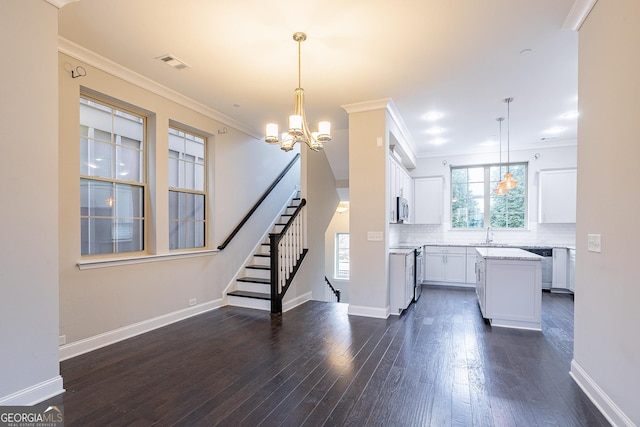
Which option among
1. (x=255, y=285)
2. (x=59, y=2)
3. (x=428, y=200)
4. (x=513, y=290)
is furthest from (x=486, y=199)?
(x=59, y=2)

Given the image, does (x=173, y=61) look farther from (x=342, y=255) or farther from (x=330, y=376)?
(x=342, y=255)

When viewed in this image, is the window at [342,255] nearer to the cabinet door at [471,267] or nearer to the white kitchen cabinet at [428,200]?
the white kitchen cabinet at [428,200]

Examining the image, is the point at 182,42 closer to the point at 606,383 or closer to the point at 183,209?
the point at 183,209

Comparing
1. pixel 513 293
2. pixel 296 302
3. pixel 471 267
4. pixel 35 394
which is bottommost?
pixel 296 302

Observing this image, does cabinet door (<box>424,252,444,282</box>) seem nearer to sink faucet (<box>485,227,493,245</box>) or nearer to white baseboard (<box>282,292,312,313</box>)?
sink faucet (<box>485,227,493,245</box>)

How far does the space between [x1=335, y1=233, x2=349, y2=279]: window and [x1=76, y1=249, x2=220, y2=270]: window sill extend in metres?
5.30

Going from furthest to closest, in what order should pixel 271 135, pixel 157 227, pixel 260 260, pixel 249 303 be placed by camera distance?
pixel 260 260
pixel 249 303
pixel 157 227
pixel 271 135

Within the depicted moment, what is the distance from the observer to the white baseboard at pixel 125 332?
10.3 feet

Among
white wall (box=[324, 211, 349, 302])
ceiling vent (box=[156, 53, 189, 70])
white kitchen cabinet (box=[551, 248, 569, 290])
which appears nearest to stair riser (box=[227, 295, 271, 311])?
ceiling vent (box=[156, 53, 189, 70])

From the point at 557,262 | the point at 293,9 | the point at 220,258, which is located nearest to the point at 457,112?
the point at 293,9

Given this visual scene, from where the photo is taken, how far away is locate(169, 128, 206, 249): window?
4.51 meters

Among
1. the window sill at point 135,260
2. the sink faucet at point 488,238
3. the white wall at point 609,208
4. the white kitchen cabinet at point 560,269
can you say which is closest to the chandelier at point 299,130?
the window sill at point 135,260

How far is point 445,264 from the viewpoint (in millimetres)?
6914

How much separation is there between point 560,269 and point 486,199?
1997mm
